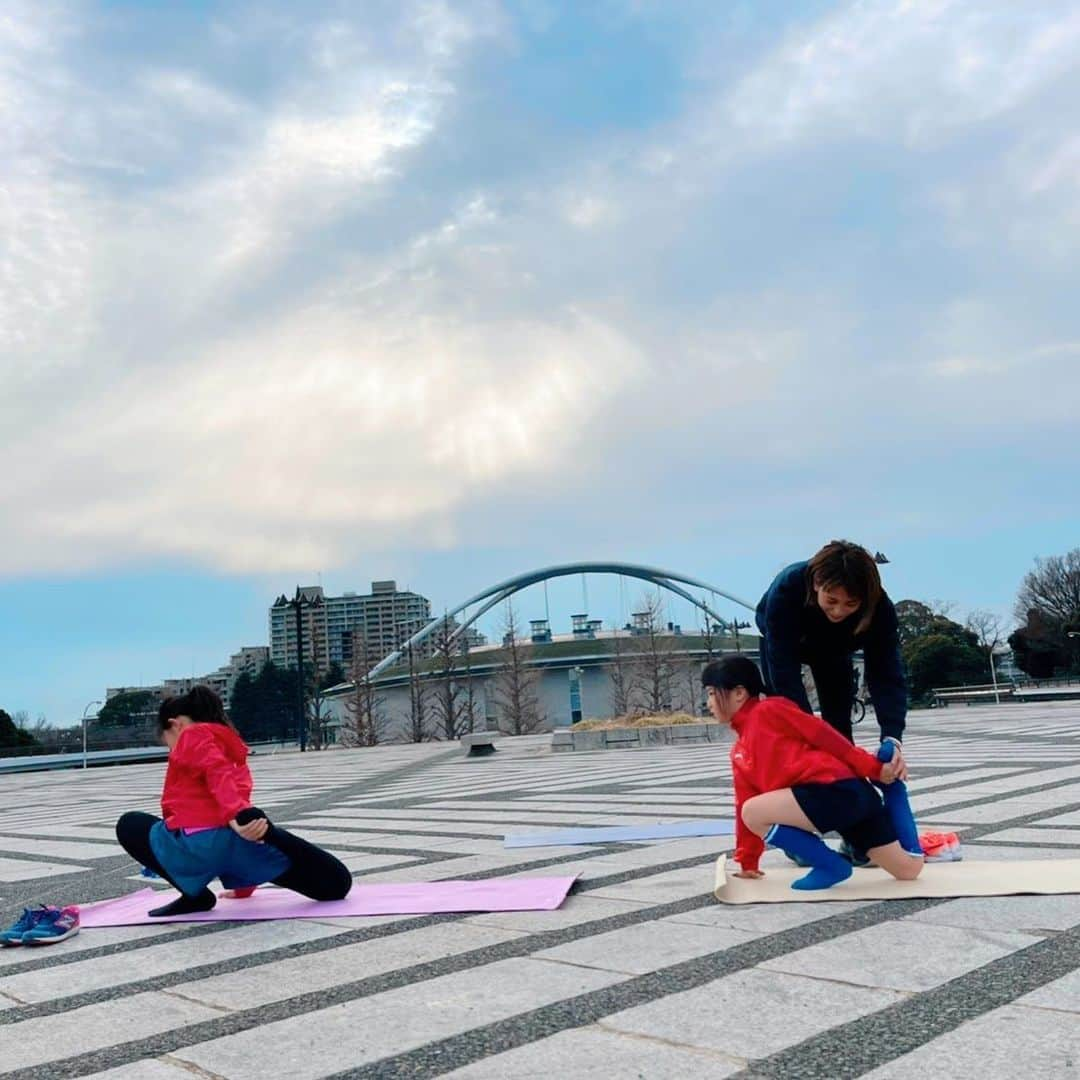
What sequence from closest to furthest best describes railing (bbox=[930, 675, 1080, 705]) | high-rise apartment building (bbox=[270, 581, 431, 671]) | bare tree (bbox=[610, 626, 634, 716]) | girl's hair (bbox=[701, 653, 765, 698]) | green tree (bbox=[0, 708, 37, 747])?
1. girl's hair (bbox=[701, 653, 765, 698])
2. railing (bbox=[930, 675, 1080, 705])
3. bare tree (bbox=[610, 626, 634, 716])
4. green tree (bbox=[0, 708, 37, 747])
5. high-rise apartment building (bbox=[270, 581, 431, 671])

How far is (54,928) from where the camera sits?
3.95 meters

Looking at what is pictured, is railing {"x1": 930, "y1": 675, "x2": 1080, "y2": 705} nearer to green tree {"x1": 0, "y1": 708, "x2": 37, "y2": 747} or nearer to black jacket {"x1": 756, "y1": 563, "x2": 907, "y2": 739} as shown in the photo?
black jacket {"x1": 756, "y1": 563, "x2": 907, "y2": 739}

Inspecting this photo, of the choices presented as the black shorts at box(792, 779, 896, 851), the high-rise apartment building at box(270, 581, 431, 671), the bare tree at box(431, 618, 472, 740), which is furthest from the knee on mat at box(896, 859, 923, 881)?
the high-rise apartment building at box(270, 581, 431, 671)

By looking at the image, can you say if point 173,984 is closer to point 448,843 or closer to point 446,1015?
point 446,1015

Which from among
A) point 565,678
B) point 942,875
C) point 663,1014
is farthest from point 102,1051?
point 565,678

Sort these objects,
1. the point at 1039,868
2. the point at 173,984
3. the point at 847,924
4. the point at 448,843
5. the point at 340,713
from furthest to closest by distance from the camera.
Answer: the point at 340,713, the point at 448,843, the point at 1039,868, the point at 847,924, the point at 173,984

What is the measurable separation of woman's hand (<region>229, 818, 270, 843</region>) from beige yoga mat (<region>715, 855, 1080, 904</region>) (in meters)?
1.68

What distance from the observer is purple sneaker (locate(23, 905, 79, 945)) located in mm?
3859

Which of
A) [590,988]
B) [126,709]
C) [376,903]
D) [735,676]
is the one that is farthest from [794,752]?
[126,709]

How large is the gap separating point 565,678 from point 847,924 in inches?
2288

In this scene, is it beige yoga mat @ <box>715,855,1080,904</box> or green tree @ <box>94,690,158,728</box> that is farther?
green tree @ <box>94,690,158,728</box>

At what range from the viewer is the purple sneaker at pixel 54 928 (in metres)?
3.86

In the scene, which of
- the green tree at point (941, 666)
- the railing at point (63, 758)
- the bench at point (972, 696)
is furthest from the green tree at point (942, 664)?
the railing at point (63, 758)

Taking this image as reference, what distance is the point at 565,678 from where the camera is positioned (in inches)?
2406
